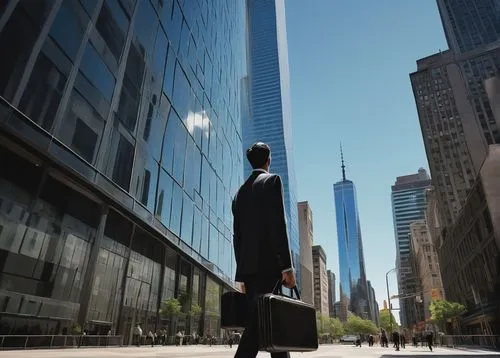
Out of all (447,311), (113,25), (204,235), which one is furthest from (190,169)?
(447,311)

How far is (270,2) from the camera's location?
152 m

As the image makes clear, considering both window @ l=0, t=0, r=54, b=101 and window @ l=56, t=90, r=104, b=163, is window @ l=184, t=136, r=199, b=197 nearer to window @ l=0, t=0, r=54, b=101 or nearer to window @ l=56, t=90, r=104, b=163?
window @ l=56, t=90, r=104, b=163

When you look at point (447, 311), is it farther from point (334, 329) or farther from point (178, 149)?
point (334, 329)

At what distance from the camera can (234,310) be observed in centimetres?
275

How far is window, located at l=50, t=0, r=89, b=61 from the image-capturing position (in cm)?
1416

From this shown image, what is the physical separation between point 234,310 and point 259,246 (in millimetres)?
520

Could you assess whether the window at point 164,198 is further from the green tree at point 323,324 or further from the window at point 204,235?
the green tree at point 323,324

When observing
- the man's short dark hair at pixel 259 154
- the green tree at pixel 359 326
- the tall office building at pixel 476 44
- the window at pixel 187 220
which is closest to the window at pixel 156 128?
the window at pixel 187 220

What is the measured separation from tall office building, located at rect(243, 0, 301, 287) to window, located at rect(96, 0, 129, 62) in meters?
96.8

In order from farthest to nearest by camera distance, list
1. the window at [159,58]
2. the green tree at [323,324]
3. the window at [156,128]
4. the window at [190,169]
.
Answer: the green tree at [323,324]
the window at [190,169]
the window at [159,58]
the window at [156,128]

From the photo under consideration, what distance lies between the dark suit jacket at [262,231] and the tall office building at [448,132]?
79172mm

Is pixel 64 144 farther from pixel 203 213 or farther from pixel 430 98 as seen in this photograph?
pixel 430 98

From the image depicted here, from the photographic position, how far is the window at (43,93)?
500 inches

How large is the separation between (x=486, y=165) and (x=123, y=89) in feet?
111
